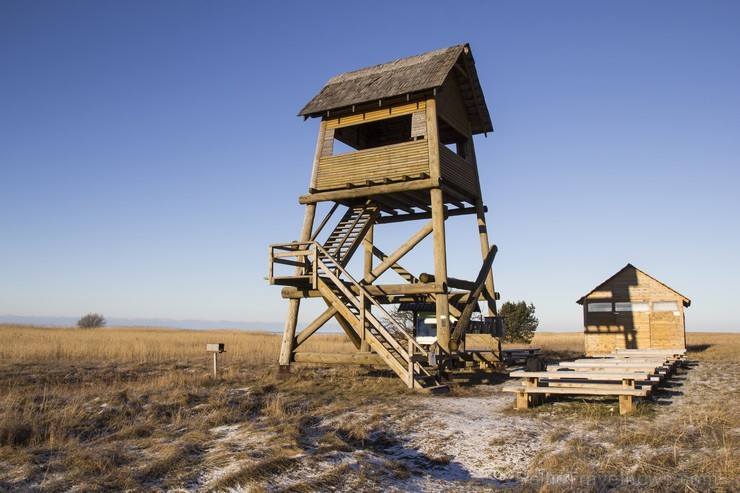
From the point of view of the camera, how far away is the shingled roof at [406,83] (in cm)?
1980

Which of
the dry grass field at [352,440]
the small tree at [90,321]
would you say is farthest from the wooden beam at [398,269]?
the small tree at [90,321]

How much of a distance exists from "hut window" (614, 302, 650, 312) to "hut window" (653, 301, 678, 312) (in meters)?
0.35

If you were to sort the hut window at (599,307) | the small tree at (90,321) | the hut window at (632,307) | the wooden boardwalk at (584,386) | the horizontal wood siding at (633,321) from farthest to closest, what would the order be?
the small tree at (90,321), the hut window at (599,307), the hut window at (632,307), the horizontal wood siding at (633,321), the wooden boardwalk at (584,386)

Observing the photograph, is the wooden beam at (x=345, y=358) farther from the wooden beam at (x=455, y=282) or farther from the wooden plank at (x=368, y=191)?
the wooden plank at (x=368, y=191)

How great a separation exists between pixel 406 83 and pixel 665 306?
1753cm

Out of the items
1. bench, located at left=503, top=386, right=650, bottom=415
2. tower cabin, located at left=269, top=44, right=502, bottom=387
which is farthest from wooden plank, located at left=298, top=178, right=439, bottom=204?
bench, located at left=503, top=386, right=650, bottom=415

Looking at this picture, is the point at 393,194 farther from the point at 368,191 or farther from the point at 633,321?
the point at 633,321

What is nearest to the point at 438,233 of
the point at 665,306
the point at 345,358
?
the point at 345,358

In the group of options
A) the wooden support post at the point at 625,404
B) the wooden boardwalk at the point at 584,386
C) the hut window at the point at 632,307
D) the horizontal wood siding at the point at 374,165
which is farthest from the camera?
the hut window at the point at 632,307

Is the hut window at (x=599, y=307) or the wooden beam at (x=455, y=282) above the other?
the wooden beam at (x=455, y=282)

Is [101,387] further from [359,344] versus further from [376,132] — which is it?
[376,132]

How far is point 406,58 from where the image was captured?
73.0 feet

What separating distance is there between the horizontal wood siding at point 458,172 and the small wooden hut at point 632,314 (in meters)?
11.7

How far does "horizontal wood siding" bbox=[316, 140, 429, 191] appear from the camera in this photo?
1927 centimetres
